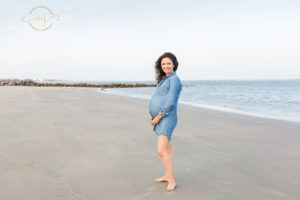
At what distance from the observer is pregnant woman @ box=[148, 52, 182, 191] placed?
10.0ft

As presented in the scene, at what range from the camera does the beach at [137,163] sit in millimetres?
3082

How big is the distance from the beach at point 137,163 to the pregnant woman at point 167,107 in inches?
18.4

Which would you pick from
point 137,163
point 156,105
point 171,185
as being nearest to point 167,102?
point 156,105

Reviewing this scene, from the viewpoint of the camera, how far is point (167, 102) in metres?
3.04

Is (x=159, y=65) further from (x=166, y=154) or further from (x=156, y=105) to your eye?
(x=166, y=154)

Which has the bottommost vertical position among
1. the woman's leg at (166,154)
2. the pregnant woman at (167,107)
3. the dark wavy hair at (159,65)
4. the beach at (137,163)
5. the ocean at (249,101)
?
the ocean at (249,101)

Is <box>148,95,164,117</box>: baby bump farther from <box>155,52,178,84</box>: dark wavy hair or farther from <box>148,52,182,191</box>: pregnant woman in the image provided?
<box>155,52,178,84</box>: dark wavy hair

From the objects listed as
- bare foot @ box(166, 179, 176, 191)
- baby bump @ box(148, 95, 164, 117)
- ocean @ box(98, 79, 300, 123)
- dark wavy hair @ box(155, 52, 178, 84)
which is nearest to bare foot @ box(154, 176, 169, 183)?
bare foot @ box(166, 179, 176, 191)

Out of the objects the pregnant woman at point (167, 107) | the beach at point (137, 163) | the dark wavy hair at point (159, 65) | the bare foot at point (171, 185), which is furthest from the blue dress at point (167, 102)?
the beach at point (137, 163)

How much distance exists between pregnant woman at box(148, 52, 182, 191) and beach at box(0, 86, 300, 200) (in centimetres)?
47

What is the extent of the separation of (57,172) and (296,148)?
4.76 metres

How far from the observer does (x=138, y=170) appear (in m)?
3.82

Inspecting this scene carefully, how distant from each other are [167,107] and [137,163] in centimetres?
154

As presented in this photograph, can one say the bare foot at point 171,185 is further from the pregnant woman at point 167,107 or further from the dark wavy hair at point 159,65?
the dark wavy hair at point 159,65
